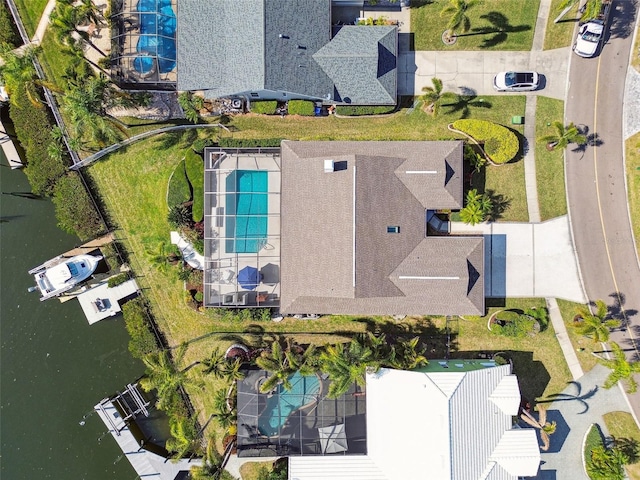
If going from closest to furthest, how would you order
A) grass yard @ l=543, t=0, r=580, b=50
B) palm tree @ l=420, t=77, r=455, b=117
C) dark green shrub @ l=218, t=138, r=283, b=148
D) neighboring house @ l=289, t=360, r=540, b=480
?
neighboring house @ l=289, t=360, r=540, b=480
palm tree @ l=420, t=77, r=455, b=117
grass yard @ l=543, t=0, r=580, b=50
dark green shrub @ l=218, t=138, r=283, b=148

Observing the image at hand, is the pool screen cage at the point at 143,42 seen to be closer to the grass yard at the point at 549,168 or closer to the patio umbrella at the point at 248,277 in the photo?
the patio umbrella at the point at 248,277

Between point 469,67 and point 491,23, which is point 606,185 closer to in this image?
point 469,67

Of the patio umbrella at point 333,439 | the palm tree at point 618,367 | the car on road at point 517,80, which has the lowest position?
the patio umbrella at point 333,439

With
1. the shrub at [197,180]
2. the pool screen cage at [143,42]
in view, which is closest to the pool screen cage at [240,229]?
the shrub at [197,180]

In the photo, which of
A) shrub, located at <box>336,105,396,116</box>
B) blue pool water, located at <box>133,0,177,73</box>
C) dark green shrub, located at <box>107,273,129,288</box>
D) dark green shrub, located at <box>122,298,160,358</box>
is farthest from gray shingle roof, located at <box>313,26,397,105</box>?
dark green shrub, located at <box>122,298,160,358</box>

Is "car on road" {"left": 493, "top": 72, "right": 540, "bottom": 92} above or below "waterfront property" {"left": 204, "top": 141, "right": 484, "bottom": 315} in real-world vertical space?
above

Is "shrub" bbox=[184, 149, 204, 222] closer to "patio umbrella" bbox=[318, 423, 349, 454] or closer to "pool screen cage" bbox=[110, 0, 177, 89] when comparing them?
"pool screen cage" bbox=[110, 0, 177, 89]

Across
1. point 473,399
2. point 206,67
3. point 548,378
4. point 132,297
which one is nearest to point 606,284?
point 548,378
